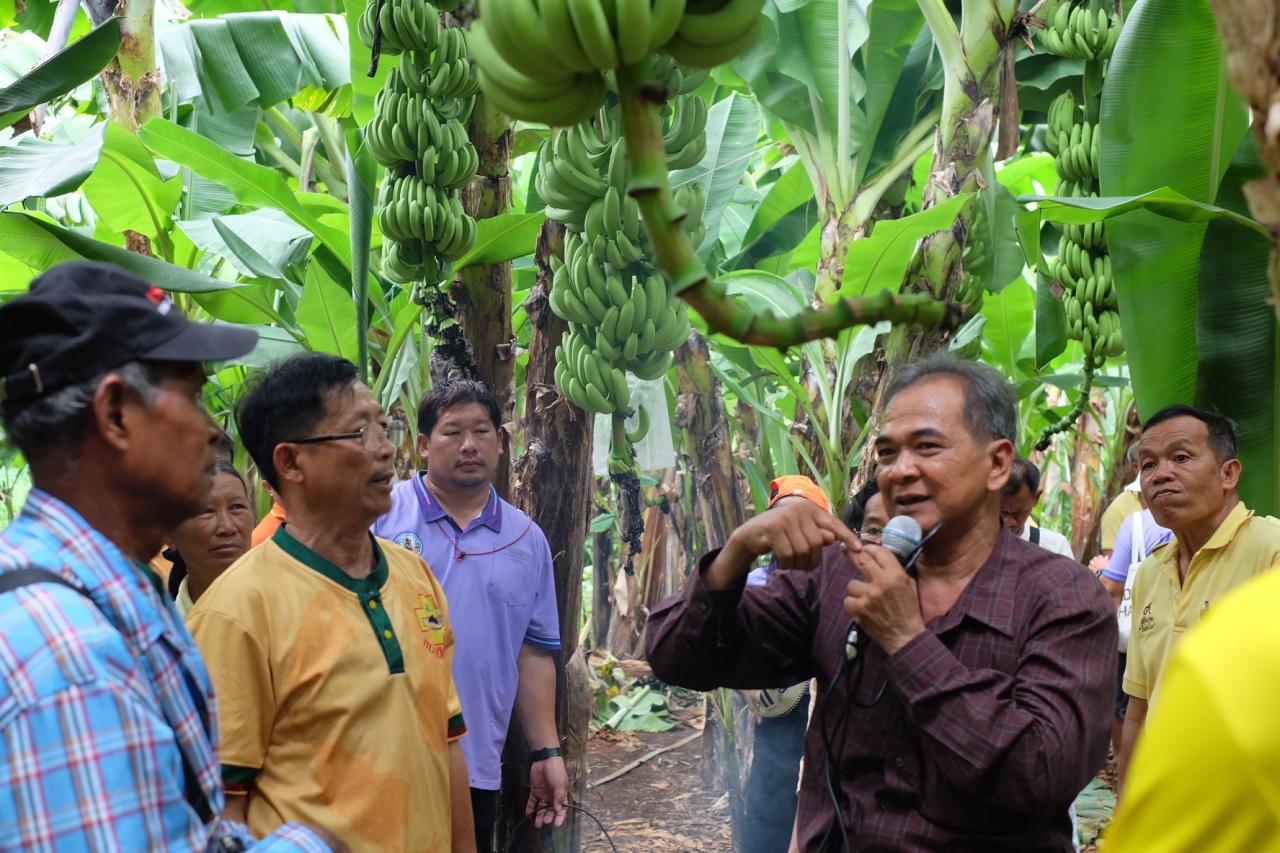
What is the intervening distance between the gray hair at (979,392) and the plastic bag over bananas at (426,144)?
57.7 inches

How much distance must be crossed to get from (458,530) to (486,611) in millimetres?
254

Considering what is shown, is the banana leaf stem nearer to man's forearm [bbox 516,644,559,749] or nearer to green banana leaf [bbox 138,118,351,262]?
man's forearm [bbox 516,644,559,749]

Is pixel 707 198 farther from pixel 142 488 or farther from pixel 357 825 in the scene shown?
pixel 142 488

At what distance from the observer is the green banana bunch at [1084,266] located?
3875mm

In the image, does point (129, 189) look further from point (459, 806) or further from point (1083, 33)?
point (1083, 33)

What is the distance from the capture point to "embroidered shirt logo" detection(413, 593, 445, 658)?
2271 millimetres

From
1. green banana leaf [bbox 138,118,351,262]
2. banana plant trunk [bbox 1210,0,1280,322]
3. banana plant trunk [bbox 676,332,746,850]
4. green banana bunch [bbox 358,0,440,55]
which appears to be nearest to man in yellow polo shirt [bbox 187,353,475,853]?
green banana bunch [bbox 358,0,440,55]

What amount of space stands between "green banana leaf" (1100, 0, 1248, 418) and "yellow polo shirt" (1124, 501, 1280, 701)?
485 mm

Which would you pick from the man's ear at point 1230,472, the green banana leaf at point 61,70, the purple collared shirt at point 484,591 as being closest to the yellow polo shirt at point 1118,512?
the man's ear at point 1230,472

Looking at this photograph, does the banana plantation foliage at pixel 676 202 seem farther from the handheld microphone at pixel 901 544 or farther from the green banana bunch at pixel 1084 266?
the handheld microphone at pixel 901 544

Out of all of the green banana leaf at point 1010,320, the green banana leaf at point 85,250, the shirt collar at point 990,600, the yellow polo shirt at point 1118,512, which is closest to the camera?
the shirt collar at point 990,600

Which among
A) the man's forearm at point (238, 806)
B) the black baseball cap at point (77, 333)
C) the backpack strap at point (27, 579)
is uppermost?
the black baseball cap at point (77, 333)

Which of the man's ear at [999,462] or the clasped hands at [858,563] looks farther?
the man's ear at [999,462]

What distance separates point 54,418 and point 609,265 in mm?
1989
